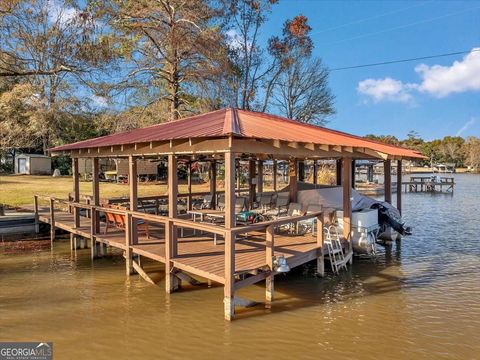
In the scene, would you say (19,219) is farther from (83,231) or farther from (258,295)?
(258,295)

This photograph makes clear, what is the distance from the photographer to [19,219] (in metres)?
13.9

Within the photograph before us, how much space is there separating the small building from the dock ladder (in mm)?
34813

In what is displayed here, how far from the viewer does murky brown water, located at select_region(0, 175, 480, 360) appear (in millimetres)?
5566

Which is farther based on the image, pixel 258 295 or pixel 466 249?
pixel 466 249

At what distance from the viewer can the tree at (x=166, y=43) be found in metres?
16.7

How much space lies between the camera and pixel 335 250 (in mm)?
9211

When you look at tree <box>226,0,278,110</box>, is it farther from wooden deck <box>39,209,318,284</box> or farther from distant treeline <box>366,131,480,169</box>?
distant treeline <box>366,131,480,169</box>

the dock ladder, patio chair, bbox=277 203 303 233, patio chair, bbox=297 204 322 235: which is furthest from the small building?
the dock ladder

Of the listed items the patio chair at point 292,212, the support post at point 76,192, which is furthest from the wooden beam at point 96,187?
the patio chair at point 292,212

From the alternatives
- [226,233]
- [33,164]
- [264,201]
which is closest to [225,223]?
[226,233]

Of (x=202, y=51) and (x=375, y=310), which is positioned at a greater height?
(x=202, y=51)

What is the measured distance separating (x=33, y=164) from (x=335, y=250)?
1397 inches

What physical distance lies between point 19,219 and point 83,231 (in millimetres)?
4507

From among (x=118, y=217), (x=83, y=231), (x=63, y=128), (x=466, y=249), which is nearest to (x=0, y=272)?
(x=83, y=231)
